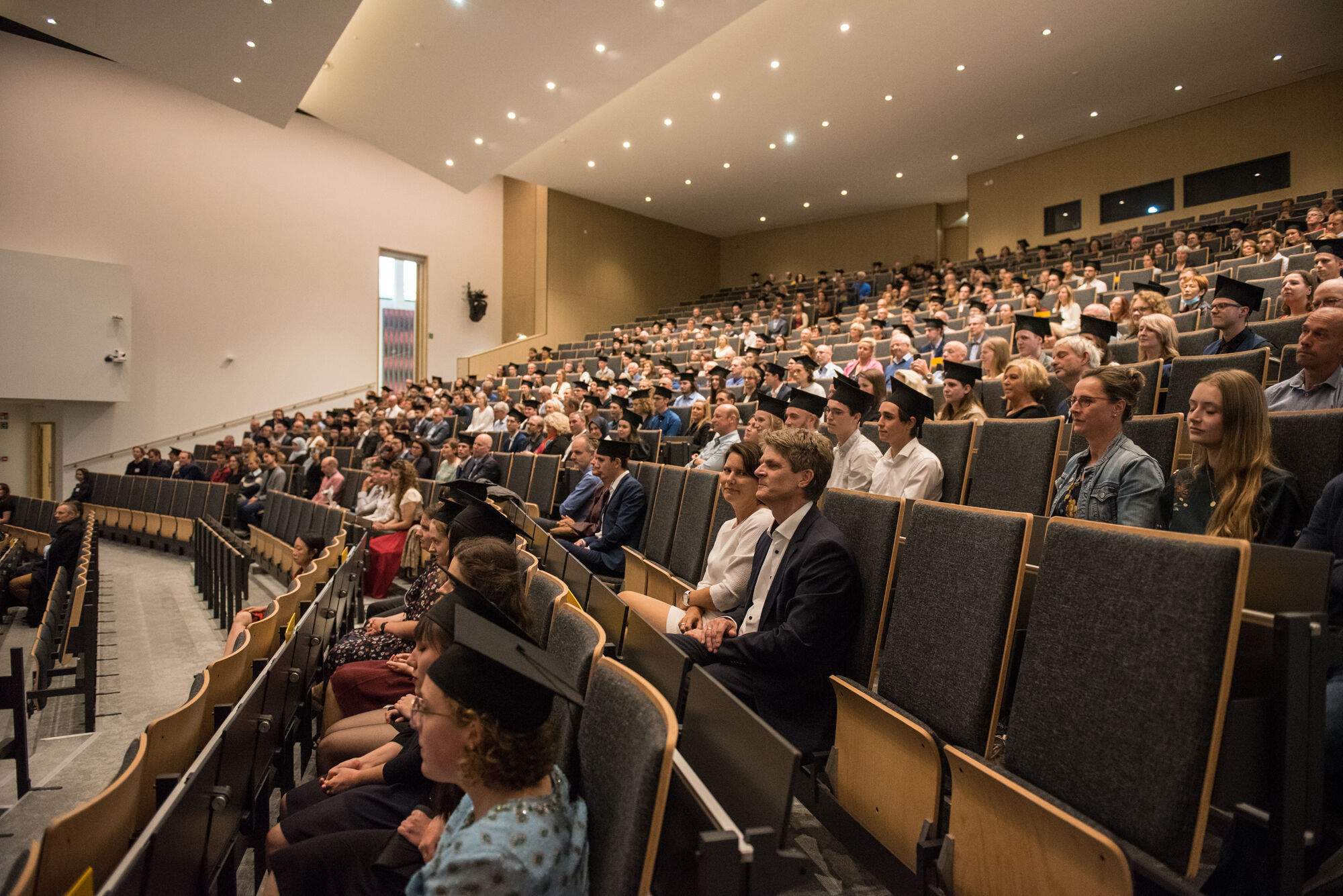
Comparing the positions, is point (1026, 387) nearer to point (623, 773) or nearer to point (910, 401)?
point (910, 401)

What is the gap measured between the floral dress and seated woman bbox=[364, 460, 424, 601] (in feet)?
6.74

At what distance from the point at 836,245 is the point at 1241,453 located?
1592 centimetres

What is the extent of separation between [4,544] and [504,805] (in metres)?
8.65

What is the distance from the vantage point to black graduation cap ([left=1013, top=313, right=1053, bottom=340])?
13.5 feet

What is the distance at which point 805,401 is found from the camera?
11.4ft

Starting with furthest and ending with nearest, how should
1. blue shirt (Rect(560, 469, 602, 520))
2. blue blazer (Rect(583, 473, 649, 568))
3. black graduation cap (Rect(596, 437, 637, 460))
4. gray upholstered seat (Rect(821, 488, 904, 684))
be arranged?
blue shirt (Rect(560, 469, 602, 520)) → black graduation cap (Rect(596, 437, 637, 460)) → blue blazer (Rect(583, 473, 649, 568)) → gray upholstered seat (Rect(821, 488, 904, 684))

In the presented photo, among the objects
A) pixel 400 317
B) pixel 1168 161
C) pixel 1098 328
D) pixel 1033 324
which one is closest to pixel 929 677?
pixel 1098 328

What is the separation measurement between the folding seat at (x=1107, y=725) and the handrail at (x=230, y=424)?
1270cm

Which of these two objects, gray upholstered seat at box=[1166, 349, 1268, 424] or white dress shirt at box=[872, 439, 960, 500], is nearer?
gray upholstered seat at box=[1166, 349, 1268, 424]

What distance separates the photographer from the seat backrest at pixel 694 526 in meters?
2.80

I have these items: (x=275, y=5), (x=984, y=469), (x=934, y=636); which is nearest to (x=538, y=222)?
(x=275, y=5)

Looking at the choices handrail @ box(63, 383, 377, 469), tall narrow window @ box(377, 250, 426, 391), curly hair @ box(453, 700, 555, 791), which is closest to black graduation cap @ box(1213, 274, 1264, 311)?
curly hair @ box(453, 700, 555, 791)

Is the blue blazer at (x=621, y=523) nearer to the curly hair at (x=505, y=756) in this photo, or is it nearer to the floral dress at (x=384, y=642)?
the floral dress at (x=384, y=642)

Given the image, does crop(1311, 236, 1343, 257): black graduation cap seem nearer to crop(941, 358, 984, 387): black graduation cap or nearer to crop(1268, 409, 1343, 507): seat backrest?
crop(941, 358, 984, 387): black graduation cap
